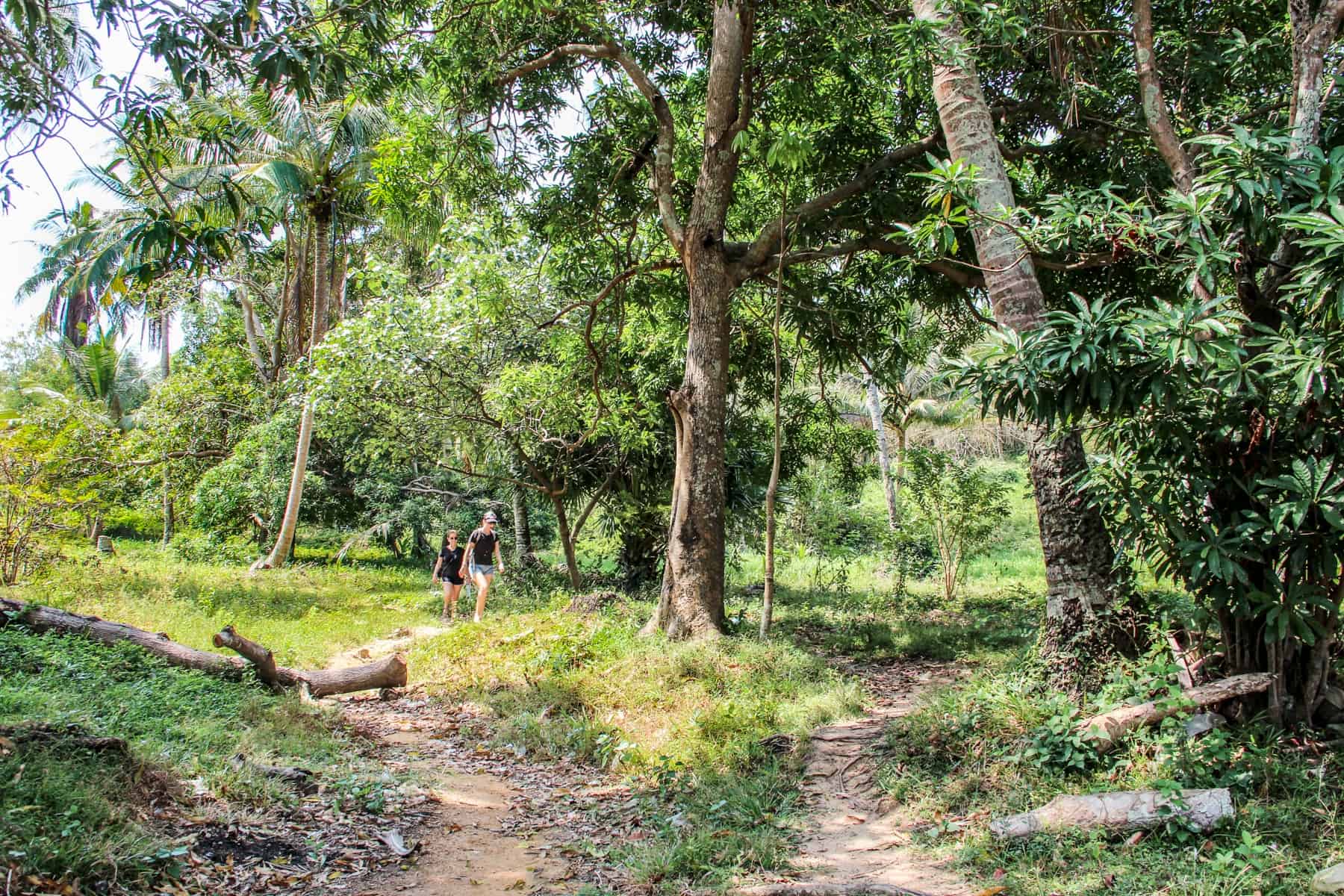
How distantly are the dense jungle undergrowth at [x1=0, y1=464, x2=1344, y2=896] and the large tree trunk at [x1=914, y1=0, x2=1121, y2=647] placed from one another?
422 millimetres

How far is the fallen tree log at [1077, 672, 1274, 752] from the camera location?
179 inches

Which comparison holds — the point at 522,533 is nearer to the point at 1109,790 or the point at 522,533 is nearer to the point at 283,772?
the point at 283,772

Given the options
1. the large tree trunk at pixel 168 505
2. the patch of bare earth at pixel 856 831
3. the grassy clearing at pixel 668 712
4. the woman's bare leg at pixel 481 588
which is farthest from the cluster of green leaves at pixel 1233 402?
the large tree trunk at pixel 168 505

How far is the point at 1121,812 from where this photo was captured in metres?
4.17

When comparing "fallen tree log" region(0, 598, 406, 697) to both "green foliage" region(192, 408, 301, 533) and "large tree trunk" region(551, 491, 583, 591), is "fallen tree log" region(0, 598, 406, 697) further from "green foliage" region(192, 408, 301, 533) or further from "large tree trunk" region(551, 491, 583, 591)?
"green foliage" region(192, 408, 301, 533)

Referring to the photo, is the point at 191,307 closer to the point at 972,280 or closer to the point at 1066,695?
the point at 972,280

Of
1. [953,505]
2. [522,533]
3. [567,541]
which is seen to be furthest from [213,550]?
[953,505]

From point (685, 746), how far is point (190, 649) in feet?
15.3

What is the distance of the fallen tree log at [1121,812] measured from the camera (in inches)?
159

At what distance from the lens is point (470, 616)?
13.1 m

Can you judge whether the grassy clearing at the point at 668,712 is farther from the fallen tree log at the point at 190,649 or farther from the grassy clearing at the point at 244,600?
the grassy clearing at the point at 244,600

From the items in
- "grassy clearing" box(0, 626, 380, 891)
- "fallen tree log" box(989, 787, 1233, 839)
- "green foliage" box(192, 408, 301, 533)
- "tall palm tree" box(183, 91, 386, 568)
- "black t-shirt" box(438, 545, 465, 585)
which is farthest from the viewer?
"green foliage" box(192, 408, 301, 533)

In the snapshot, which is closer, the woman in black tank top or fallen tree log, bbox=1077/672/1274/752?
fallen tree log, bbox=1077/672/1274/752

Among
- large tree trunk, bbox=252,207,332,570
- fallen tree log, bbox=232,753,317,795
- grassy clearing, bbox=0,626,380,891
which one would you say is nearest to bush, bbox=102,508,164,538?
large tree trunk, bbox=252,207,332,570
